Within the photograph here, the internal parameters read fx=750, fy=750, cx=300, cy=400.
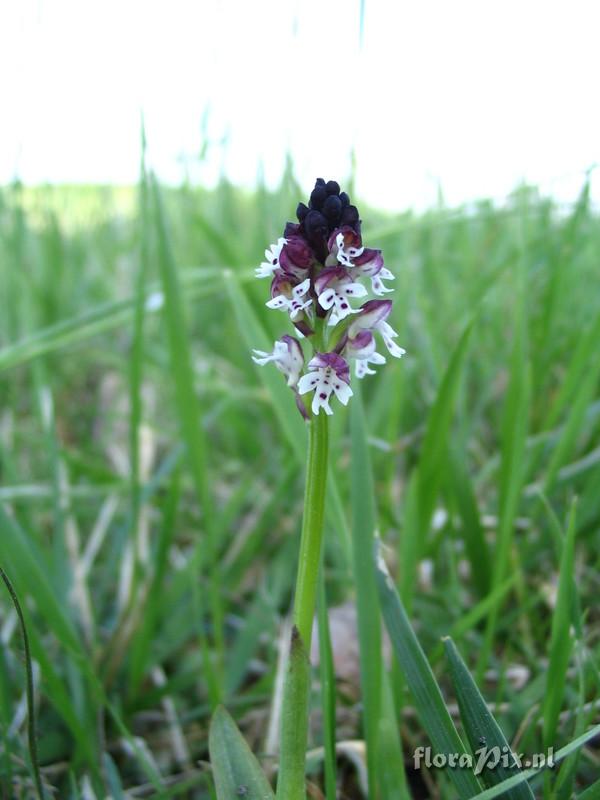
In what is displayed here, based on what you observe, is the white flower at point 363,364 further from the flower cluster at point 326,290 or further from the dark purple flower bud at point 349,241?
the dark purple flower bud at point 349,241

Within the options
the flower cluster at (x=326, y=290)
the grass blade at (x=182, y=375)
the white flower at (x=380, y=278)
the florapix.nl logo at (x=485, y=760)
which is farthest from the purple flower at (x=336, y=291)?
the grass blade at (x=182, y=375)

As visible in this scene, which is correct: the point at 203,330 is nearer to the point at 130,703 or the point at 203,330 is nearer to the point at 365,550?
the point at 130,703

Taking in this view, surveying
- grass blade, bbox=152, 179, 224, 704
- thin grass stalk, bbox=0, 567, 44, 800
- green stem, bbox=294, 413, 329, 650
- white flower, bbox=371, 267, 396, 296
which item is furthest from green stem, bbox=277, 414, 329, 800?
grass blade, bbox=152, 179, 224, 704

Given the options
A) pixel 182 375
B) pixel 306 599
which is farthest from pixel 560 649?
pixel 182 375

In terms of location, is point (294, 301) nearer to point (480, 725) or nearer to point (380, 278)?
point (380, 278)

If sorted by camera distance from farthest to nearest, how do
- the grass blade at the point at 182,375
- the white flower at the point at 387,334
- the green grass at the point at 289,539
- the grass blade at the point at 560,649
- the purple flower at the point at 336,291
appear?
the grass blade at the point at 182,375, the green grass at the point at 289,539, the grass blade at the point at 560,649, the white flower at the point at 387,334, the purple flower at the point at 336,291

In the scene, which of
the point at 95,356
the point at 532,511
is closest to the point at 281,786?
the point at 532,511
